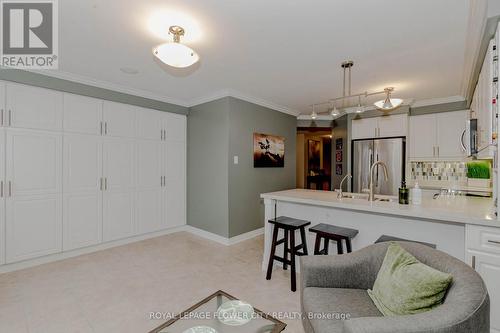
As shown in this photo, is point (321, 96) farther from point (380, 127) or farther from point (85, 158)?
point (85, 158)

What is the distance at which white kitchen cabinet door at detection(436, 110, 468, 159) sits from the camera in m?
4.05

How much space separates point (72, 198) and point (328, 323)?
3549 millimetres

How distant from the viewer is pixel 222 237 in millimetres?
3994

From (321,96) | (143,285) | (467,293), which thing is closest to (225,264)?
(143,285)

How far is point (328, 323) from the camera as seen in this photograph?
4.18 ft

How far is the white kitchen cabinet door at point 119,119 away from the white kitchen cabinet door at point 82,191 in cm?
24

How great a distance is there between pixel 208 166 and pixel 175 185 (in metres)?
0.81

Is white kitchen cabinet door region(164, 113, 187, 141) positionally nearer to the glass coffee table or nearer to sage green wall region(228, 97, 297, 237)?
sage green wall region(228, 97, 297, 237)

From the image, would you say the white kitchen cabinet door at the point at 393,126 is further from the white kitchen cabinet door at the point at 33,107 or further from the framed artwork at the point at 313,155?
the white kitchen cabinet door at the point at 33,107

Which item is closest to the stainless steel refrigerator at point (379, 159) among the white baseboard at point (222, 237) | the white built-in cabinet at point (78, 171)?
the white baseboard at point (222, 237)

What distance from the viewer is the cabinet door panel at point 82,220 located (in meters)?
3.30

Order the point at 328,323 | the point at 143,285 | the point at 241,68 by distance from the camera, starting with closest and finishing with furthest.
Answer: the point at 328,323
the point at 143,285
the point at 241,68

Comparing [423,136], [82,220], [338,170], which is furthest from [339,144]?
[82,220]

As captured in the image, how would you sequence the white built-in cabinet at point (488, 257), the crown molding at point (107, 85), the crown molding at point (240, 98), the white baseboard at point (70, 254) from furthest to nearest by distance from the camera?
1. the crown molding at point (240, 98)
2. the crown molding at point (107, 85)
3. the white baseboard at point (70, 254)
4. the white built-in cabinet at point (488, 257)
